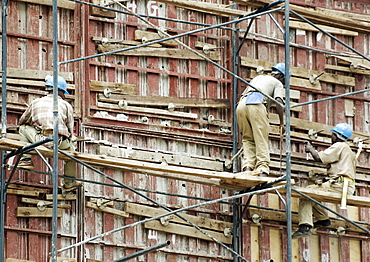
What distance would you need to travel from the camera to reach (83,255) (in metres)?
19.2

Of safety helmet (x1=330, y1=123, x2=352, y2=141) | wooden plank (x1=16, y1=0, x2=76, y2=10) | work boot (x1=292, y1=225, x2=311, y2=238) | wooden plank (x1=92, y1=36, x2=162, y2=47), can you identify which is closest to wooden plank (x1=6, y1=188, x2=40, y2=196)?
wooden plank (x1=92, y1=36, x2=162, y2=47)

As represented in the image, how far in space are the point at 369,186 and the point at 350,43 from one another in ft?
10.2

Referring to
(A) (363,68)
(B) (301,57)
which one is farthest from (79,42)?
(A) (363,68)

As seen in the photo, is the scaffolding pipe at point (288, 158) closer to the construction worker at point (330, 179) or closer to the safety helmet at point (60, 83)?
the construction worker at point (330, 179)

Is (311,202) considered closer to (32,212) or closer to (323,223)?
(323,223)

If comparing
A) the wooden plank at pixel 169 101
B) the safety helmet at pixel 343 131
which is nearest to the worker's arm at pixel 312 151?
the safety helmet at pixel 343 131

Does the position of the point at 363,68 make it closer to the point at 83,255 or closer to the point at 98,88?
the point at 98,88

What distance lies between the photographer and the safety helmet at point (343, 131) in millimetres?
20250

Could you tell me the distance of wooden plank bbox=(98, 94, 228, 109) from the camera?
798 inches

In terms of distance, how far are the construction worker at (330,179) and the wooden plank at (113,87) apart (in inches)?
141

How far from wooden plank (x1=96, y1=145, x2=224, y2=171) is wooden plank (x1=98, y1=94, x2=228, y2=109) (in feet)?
Answer: 3.22

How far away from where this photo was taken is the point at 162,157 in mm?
20156

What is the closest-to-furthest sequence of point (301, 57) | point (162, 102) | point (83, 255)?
point (83, 255)
point (162, 102)
point (301, 57)

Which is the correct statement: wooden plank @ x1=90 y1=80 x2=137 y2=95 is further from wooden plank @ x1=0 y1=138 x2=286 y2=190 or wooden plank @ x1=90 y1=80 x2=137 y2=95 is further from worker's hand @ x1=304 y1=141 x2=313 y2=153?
worker's hand @ x1=304 y1=141 x2=313 y2=153
